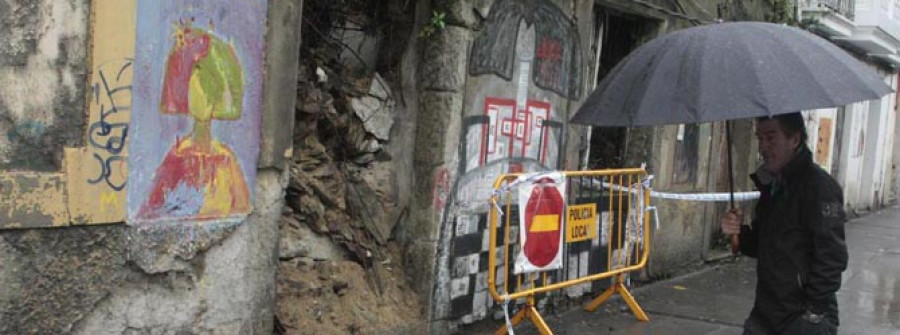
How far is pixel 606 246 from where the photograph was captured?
738 centimetres

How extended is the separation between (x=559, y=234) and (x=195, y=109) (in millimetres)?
2857

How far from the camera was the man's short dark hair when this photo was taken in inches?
140

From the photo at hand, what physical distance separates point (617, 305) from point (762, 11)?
5.79 meters

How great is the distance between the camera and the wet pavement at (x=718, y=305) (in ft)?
22.7

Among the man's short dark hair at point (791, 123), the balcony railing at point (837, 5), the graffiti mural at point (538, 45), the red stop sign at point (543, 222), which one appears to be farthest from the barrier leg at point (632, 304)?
the balcony railing at point (837, 5)

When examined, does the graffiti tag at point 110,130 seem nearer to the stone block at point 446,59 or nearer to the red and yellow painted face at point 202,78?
the red and yellow painted face at point 202,78

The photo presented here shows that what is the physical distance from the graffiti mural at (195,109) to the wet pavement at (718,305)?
2871mm

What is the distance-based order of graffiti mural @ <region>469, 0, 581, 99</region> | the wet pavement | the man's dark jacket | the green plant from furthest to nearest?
the wet pavement
graffiti mural @ <region>469, 0, 581, 99</region>
the green plant
the man's dark jacket

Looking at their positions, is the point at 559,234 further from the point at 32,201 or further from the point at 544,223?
the point at 32,201

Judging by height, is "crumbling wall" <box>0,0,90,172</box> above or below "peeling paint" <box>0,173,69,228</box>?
above

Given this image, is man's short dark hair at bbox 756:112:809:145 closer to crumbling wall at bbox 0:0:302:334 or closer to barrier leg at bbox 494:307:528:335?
crumbling wall at bbox 0:0:302:334

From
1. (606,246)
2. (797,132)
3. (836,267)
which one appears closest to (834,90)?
(797,132)

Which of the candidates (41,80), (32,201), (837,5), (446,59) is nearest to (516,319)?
(446,59)

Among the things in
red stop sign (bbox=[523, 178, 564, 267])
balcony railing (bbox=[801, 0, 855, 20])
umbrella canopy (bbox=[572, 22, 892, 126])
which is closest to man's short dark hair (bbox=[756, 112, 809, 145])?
umbrella canopy (bbox=[572, 22, 892, 126])
